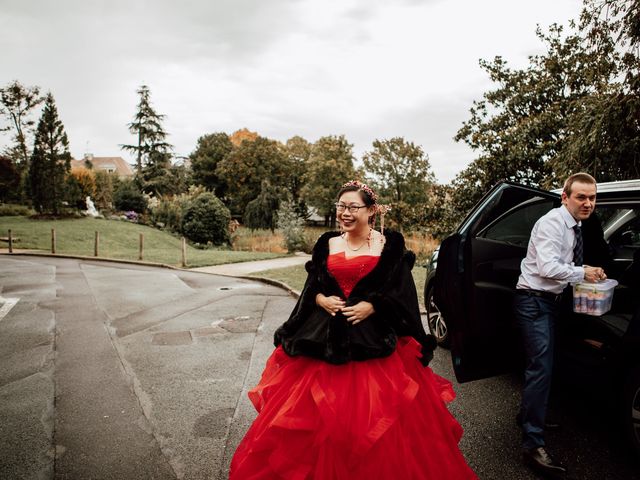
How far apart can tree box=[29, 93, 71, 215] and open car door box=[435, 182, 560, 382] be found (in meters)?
30.3

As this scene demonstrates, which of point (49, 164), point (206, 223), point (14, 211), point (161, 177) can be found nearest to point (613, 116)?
point (206, 223)

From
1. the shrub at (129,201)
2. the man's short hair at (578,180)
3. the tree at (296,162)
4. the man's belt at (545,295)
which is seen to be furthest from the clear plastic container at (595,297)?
the tree at (296,162)

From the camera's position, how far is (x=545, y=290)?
2.81 metres

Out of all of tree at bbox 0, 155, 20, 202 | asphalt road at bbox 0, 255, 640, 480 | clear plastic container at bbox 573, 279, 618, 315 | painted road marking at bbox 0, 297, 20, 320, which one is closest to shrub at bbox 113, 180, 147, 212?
tree at bbox 0, 155, 20, 202

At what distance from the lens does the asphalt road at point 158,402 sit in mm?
2812

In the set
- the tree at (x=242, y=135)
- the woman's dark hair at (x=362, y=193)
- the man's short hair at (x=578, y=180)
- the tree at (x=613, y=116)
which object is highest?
the tree at (x=242, y=135)

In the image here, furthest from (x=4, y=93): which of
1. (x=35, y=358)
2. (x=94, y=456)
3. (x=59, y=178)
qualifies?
(x=94, y=456)

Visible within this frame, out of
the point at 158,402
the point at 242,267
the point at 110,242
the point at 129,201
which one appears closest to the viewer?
the point at 158,402

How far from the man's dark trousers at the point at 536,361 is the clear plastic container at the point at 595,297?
20 cm

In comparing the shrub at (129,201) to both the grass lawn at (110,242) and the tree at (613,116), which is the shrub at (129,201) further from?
the tree at (613,116)

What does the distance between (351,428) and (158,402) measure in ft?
7.99

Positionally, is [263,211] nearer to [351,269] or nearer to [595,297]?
[351,269]

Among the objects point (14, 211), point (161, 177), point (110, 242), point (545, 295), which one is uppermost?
Result: point (161, 177)

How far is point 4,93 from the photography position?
31719mm
